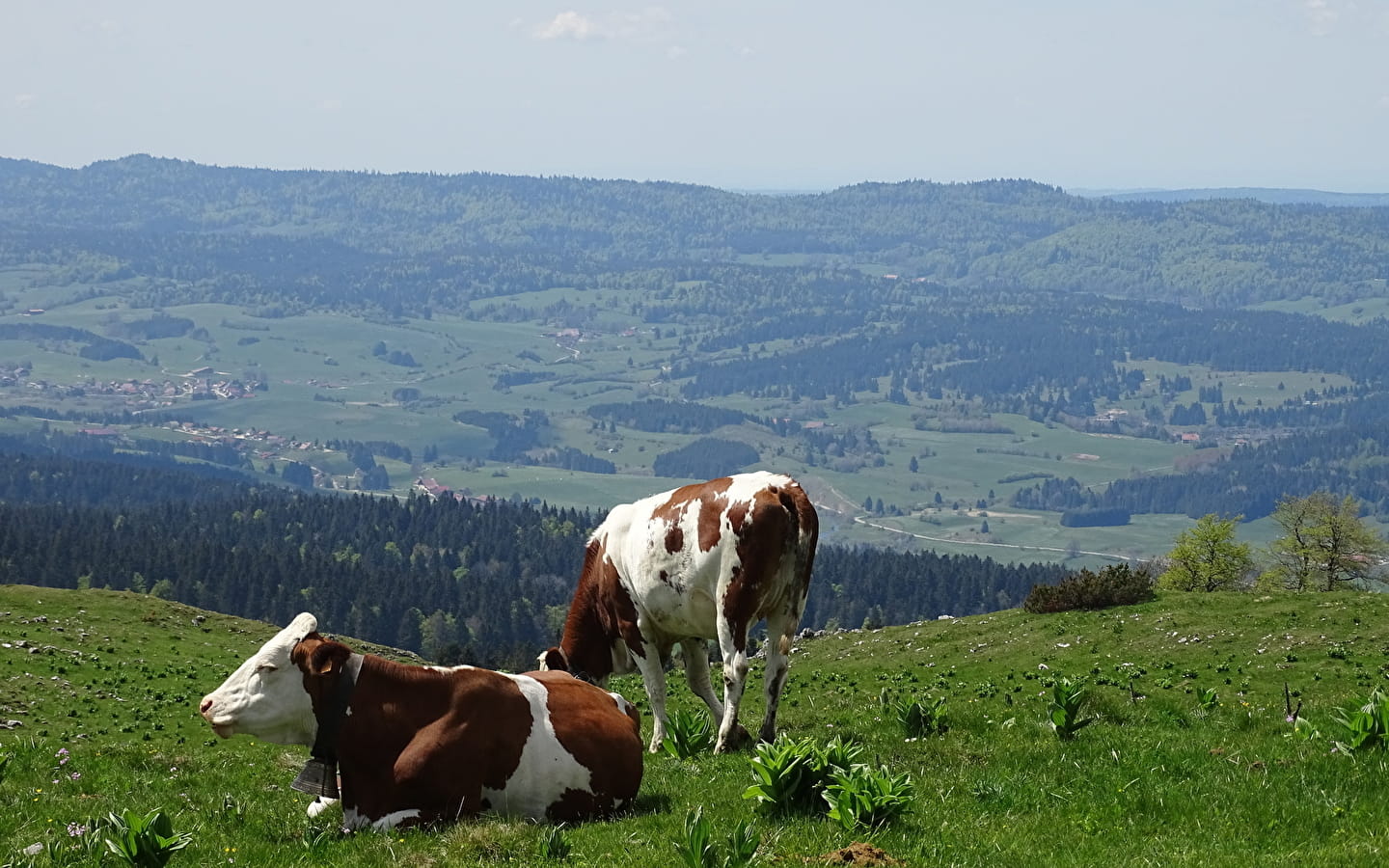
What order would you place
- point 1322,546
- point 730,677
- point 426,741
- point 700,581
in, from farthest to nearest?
point 1322,546 < point 700,581 < point 730,677 < point 426,741

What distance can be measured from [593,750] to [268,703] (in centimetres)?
342

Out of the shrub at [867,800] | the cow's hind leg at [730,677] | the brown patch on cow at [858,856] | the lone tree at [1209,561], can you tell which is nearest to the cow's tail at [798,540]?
the cow's hind leg at [730,677]

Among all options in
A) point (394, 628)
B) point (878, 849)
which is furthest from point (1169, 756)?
point (394, 628)

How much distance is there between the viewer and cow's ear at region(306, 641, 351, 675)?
14516 mm

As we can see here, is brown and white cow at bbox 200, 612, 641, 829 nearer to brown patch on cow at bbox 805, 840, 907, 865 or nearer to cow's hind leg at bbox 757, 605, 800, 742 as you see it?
brown patch on cow at bbox 805, 840, 907, 865

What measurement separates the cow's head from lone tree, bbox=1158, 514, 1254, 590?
75878mm

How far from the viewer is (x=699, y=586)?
19734mm

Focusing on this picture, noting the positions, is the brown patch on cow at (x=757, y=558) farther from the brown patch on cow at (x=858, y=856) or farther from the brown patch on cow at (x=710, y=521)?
the brown patch on cow at (x=858, y=856)

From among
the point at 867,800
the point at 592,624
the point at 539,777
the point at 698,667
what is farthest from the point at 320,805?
the point at 698,667

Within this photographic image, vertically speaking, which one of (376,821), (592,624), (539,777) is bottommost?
(592,624)

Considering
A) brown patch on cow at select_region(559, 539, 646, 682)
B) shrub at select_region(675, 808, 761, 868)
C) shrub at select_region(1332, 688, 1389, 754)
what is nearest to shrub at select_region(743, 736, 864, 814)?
shrub at select_region(675, 808, 761, 868)

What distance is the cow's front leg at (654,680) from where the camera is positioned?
2072 cm

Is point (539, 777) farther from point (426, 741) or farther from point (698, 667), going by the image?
point (698, 667)

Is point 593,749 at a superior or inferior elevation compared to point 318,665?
inferior
